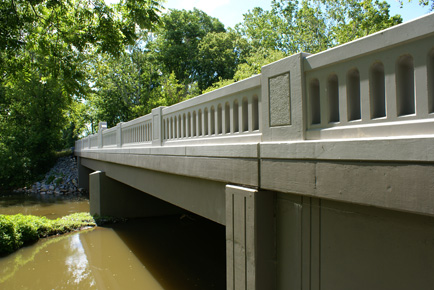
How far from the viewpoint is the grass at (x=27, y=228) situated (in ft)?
31.4

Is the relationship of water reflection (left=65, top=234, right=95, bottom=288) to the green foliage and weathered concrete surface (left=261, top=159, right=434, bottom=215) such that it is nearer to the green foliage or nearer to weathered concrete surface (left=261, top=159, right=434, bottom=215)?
the green foliage

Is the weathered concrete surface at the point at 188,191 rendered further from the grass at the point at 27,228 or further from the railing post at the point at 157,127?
the grass at the point at 27,228

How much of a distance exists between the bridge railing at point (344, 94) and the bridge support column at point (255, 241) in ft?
2.24

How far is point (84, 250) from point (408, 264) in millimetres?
9352

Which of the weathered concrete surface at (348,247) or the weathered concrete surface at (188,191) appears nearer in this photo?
the weathered concrete surface at (348,247)

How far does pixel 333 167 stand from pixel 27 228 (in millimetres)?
10798

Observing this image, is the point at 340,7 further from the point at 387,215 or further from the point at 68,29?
the point at 387,215

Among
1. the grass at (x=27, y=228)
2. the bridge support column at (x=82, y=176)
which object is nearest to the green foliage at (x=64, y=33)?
the grass at (x=27, y=228)

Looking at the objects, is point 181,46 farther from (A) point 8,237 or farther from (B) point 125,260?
(B) point 125,260

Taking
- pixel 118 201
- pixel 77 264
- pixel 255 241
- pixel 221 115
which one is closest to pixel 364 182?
pixel 255 241

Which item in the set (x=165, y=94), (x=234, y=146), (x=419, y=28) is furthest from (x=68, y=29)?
(x=165, y=94)

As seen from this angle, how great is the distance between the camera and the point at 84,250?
966 centimetres

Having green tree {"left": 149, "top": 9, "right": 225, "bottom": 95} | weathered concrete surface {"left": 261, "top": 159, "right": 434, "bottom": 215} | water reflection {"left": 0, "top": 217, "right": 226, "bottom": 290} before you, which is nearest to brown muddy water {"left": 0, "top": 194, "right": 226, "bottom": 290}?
water reflection {"left": 0, "top": 217, "right": 226, "bottom": 290}

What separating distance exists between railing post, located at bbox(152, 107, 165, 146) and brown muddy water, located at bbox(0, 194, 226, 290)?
3.12 meters
